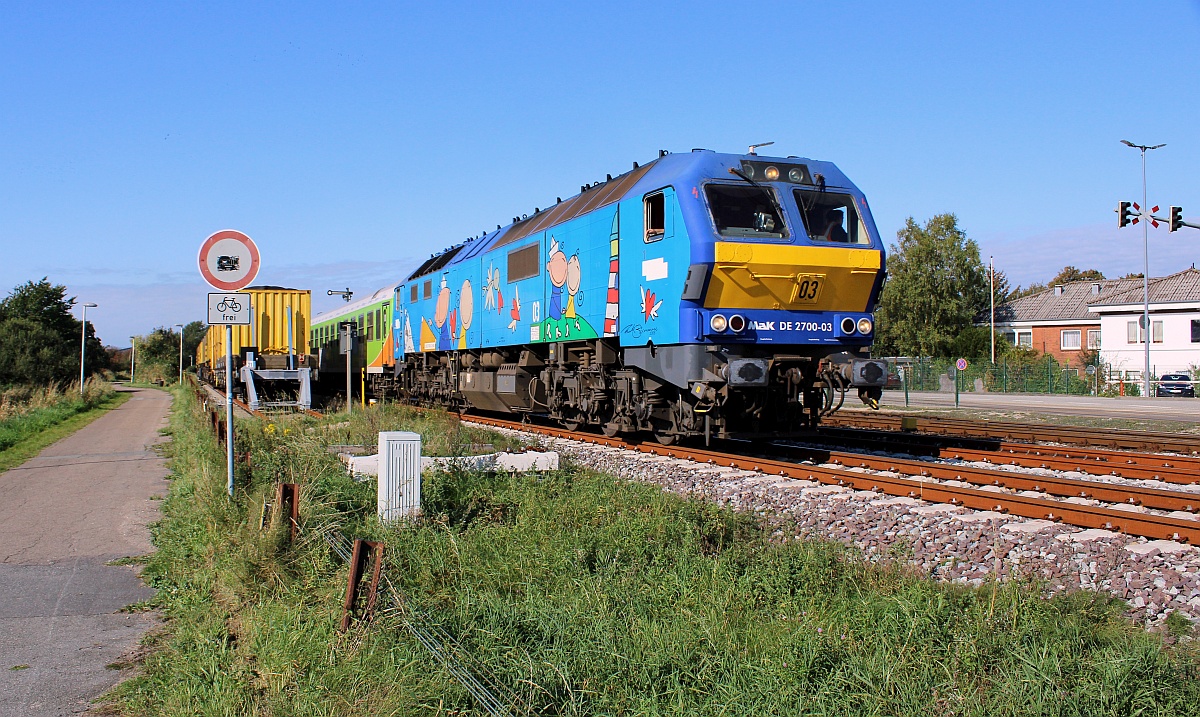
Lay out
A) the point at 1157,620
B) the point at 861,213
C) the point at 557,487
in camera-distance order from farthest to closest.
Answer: the point at 861,213
the point at 557,487
the point at 1157,620

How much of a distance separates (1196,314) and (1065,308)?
13.4 metres

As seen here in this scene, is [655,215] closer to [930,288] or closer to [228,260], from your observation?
[228,260]

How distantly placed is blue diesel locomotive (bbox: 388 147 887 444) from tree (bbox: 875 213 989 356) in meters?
53.9

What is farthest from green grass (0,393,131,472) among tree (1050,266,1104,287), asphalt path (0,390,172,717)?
tree (1050,266,1104,287)

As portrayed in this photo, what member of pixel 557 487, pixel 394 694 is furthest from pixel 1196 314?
pixel 394 694

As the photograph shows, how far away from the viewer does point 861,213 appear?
11.5 meters

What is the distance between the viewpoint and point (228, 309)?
875cm

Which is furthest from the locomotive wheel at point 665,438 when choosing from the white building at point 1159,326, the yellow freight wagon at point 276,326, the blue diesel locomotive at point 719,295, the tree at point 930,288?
the tree at point 930,288

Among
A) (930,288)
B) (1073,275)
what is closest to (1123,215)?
(930,288)

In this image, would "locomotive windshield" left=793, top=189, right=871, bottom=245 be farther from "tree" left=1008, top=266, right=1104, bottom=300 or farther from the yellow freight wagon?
"tree" left=1008, top=266, right=1104, bottom=300

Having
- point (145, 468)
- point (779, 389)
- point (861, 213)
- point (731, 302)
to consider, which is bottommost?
point (145, 468)

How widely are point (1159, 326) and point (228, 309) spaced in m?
53.2

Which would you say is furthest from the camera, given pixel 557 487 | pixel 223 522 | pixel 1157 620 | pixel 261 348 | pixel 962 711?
pixel 261 348

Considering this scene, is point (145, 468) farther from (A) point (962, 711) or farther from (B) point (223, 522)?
(A) point (962, 711)
